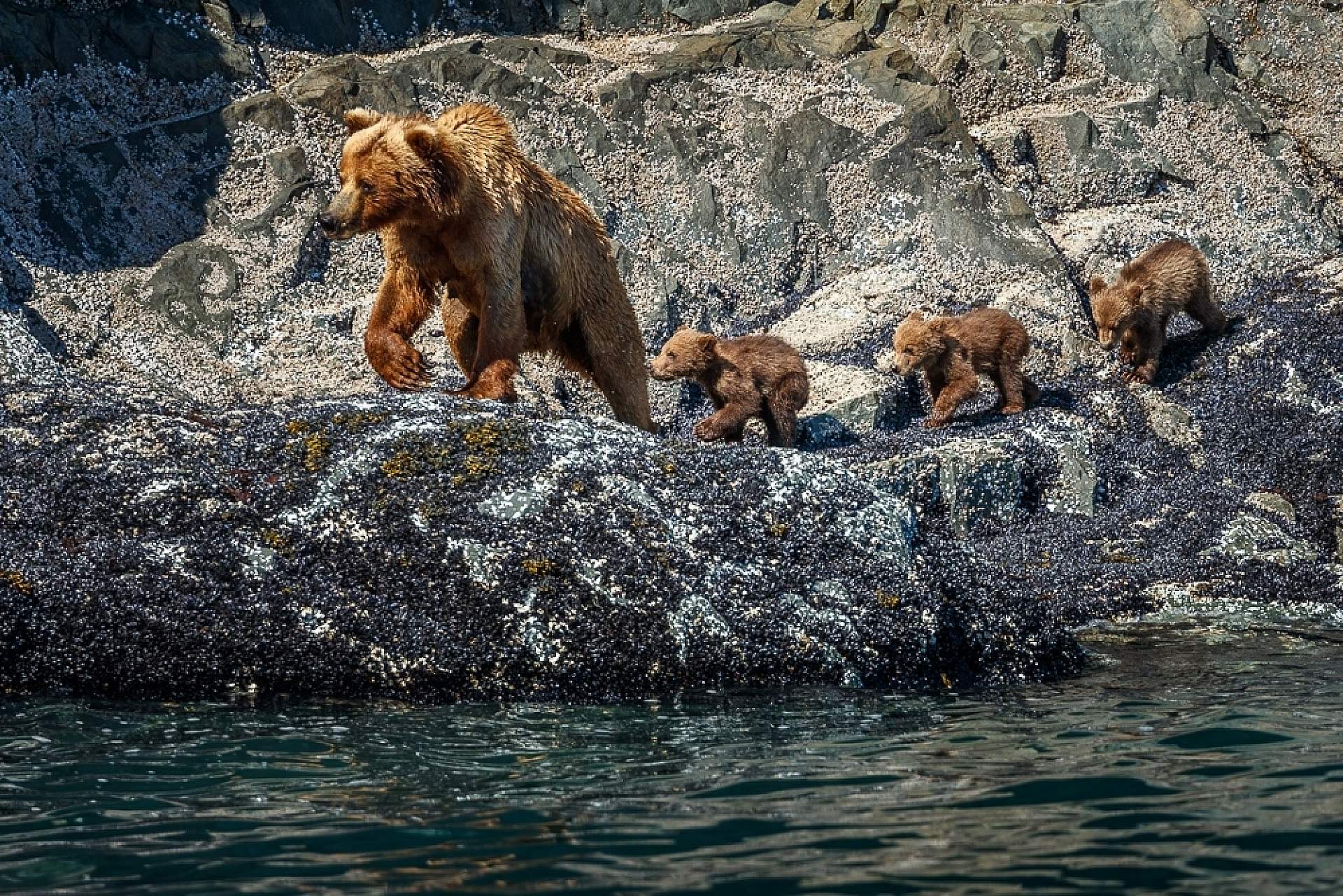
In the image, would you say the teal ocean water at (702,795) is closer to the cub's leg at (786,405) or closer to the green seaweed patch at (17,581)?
the green seaweed patch at (17,581)

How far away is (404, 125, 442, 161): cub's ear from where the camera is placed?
23.8ft

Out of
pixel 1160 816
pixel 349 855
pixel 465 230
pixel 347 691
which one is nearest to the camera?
pixel 349 855

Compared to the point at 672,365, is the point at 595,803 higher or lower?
lower

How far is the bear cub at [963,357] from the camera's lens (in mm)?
10648

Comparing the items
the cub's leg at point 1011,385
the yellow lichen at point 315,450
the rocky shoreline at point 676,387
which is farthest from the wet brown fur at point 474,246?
the cub's leg at point 1011,385

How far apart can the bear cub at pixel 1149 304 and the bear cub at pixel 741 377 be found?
2.41 meters

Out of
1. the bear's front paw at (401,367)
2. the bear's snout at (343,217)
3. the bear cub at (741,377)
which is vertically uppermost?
the bear's snout at (343,217)

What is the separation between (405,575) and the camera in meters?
5.57

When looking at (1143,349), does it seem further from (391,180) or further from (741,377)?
(391,180)

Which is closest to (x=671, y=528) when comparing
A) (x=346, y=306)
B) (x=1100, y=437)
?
(x=1100, y=437)

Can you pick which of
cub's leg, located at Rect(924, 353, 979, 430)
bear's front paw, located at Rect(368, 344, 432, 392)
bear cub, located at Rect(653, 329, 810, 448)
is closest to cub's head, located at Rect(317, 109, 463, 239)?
bear's front paw, located at Rect(368, 344, 432, 392)

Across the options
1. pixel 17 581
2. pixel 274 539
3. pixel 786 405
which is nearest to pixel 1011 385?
pixel 786 405

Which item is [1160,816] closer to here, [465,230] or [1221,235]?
[465,230]

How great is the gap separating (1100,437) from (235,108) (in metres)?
7.49
